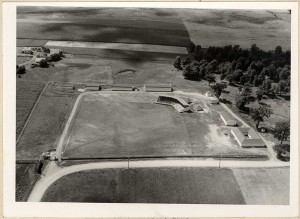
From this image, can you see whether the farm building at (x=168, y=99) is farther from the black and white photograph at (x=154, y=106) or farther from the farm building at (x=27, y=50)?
the farm building at (x=27, y=50)

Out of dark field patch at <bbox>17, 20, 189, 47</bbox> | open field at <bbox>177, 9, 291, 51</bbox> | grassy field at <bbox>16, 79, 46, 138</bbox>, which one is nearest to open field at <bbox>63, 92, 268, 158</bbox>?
grassy field at <bbox>16, 79, 46, 138</bbox>

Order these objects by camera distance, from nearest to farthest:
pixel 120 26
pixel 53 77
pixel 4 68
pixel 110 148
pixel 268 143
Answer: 1. pixel 4 68
2. pixel 110 148
3. pixel 268 143
4. pixel 53 77
5. pixel 120 26

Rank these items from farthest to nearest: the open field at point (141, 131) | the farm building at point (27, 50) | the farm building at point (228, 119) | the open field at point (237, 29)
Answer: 1. the farm building at point (27, 50)
2. the farm building at point (228, 119)
3. the open field at point (237, 29)
4. the open field at point (141, 131)

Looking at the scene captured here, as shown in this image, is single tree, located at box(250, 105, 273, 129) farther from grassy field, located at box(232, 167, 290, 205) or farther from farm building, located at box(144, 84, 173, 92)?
farm building, located at box(144, 84, 173, 92)

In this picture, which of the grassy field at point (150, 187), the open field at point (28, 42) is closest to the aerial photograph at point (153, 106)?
the grassy field at point (150, 187)

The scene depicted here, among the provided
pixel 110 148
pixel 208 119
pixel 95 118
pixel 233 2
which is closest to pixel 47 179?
pixel 110 148

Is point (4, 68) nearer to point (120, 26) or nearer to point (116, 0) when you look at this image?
point (116, 0)

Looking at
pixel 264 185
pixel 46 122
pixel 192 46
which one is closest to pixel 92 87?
pixel 46 122
